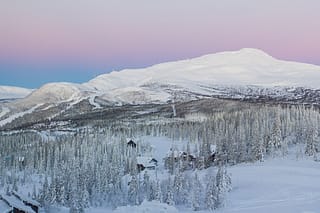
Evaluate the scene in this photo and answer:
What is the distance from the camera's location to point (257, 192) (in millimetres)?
75125

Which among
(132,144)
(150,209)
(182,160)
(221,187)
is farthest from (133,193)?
(132,144)

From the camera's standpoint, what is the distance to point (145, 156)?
127m

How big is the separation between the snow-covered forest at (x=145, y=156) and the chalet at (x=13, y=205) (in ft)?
25.1

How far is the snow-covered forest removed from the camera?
74.5m

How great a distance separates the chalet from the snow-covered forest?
7.66 meters

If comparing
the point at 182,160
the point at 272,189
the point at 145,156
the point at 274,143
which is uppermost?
the point at 274,143

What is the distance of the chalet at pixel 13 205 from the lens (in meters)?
58.9

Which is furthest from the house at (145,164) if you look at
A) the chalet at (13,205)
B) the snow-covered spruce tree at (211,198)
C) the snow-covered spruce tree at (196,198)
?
the chalet at (13,205)

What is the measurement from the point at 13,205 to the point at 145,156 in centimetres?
6849

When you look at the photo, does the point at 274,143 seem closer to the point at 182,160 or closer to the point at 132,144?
the point at 182,160

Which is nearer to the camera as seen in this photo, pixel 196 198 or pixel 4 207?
pixel 4 207

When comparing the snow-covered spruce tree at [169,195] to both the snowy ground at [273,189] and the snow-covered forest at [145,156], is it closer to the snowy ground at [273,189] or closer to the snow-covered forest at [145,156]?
the snow-covered forest at [145,156]

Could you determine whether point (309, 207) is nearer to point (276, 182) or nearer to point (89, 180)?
point (276, 182)

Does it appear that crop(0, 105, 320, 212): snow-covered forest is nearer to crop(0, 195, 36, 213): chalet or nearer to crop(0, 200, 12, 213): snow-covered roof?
crop(0, 195, 36, 213): chalet
